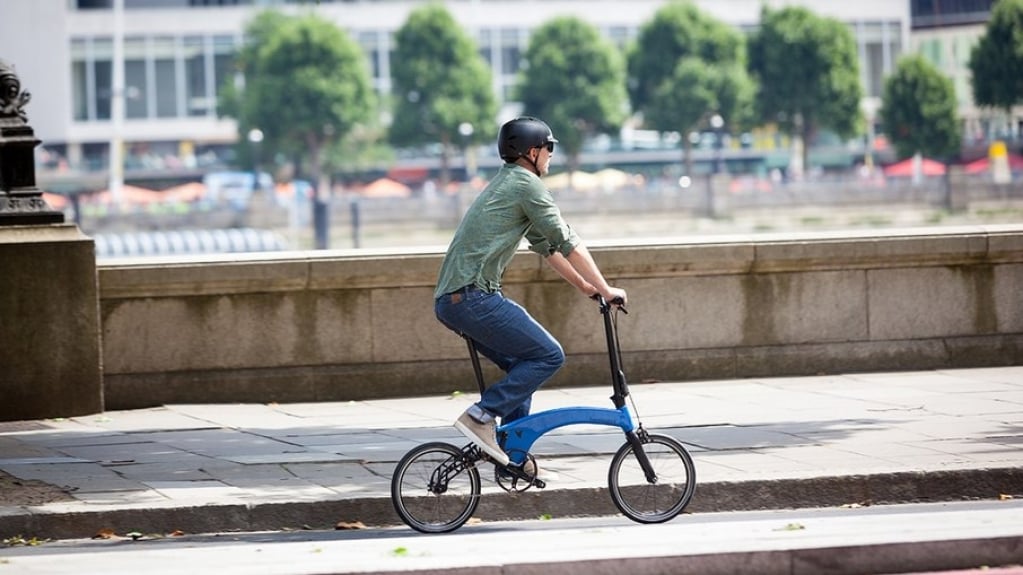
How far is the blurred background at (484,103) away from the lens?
241 ft

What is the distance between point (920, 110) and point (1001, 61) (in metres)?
5.96

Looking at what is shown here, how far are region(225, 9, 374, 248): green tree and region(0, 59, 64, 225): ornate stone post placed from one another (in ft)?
253

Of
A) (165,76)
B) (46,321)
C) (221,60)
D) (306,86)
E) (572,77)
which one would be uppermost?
(221,60)

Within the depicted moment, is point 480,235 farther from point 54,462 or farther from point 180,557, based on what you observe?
point 54,462

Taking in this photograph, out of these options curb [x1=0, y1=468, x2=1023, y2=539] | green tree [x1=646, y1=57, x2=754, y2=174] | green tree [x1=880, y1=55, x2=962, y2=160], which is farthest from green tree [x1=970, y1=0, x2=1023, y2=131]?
curb [x1=0, y1=468, x2=1023, y2=539]

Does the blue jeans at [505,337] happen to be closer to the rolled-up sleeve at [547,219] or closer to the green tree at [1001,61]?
the rolled-up sleeve at [547,219]

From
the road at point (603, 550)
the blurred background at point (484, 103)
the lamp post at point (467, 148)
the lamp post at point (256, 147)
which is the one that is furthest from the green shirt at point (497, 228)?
the lamp post at point (256, 147)

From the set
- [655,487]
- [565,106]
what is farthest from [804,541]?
[565,106]

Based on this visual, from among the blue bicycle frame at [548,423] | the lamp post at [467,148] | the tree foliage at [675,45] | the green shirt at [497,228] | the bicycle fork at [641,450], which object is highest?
the tree foliage at [675,45]

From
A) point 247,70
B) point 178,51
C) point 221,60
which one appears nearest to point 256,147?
point 247,70

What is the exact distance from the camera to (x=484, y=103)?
298 feet

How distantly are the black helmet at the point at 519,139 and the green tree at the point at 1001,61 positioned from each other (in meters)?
78.3

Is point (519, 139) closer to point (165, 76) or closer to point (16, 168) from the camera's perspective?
point (16, 168)

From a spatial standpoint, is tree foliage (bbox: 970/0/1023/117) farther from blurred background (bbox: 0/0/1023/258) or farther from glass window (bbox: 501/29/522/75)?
glass window (bbox: 501/29/522/75)
